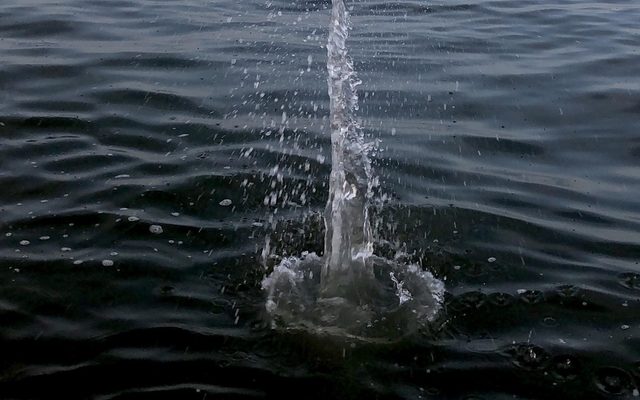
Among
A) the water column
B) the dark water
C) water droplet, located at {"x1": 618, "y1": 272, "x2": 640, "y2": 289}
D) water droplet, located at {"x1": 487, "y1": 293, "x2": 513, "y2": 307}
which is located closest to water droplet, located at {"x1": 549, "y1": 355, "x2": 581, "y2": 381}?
the dark water

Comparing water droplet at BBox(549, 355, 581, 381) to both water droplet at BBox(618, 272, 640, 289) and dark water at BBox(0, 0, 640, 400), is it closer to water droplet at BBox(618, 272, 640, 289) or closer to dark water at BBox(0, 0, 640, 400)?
dark water at BBox(0, 0, 640, 400)

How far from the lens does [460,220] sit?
604 cm

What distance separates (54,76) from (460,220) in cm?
427

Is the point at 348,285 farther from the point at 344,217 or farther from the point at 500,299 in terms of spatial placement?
the point at 500,299

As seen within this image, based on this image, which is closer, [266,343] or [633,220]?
[266,343]

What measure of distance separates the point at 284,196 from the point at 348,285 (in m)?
1.31

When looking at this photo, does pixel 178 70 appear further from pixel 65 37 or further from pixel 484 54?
pixel 484 54

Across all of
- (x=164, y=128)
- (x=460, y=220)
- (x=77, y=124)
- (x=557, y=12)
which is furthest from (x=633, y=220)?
(x=557, y=12)

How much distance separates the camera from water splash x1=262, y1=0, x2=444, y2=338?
4.80 meters

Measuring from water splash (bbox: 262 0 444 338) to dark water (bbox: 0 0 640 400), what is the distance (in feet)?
0.41

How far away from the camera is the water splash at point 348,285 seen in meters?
4.80

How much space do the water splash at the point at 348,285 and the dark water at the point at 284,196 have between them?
0.41 feet

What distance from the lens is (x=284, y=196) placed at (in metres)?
6.24

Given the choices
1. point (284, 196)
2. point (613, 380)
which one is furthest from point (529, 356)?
point (284, 196)
